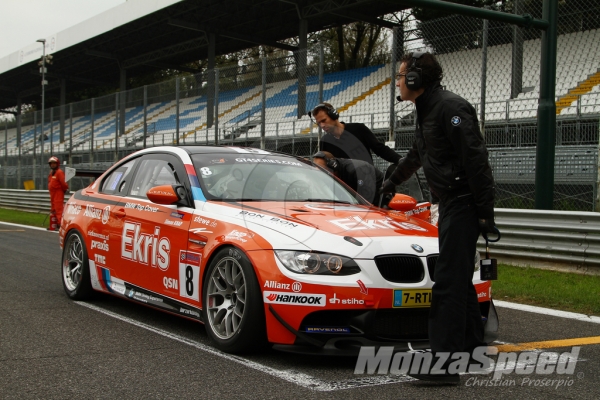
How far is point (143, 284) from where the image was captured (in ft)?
18.4

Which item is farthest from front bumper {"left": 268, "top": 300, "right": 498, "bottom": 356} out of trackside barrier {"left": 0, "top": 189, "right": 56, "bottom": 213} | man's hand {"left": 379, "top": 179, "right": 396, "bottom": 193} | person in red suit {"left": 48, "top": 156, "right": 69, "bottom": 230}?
trackside barrier {"left": 0, "top": 189, "right": 56, "bottom": 213}

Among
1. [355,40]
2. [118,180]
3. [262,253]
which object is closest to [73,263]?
[118,180]

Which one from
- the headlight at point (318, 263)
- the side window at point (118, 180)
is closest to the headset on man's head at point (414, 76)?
the headlight at point (318, 263)

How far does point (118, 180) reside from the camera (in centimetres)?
660

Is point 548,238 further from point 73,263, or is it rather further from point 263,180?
point 73,263

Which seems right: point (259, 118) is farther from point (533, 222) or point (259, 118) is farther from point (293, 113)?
point (533, 222)

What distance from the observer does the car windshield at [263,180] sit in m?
5.41

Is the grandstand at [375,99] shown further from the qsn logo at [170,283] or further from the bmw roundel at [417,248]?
the bmw roundel at [417,248]

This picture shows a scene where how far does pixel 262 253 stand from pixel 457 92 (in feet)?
31.4

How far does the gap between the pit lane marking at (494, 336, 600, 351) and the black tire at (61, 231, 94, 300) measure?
374cm

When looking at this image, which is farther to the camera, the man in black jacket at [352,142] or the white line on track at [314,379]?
the man in black jacket at [352,142]

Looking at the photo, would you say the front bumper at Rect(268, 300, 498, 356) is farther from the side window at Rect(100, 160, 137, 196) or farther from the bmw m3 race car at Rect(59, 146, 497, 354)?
the side window at Rect(100, 160, 137, 196)

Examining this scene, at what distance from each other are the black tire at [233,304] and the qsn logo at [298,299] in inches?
4.5

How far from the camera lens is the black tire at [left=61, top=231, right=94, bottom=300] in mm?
6543
